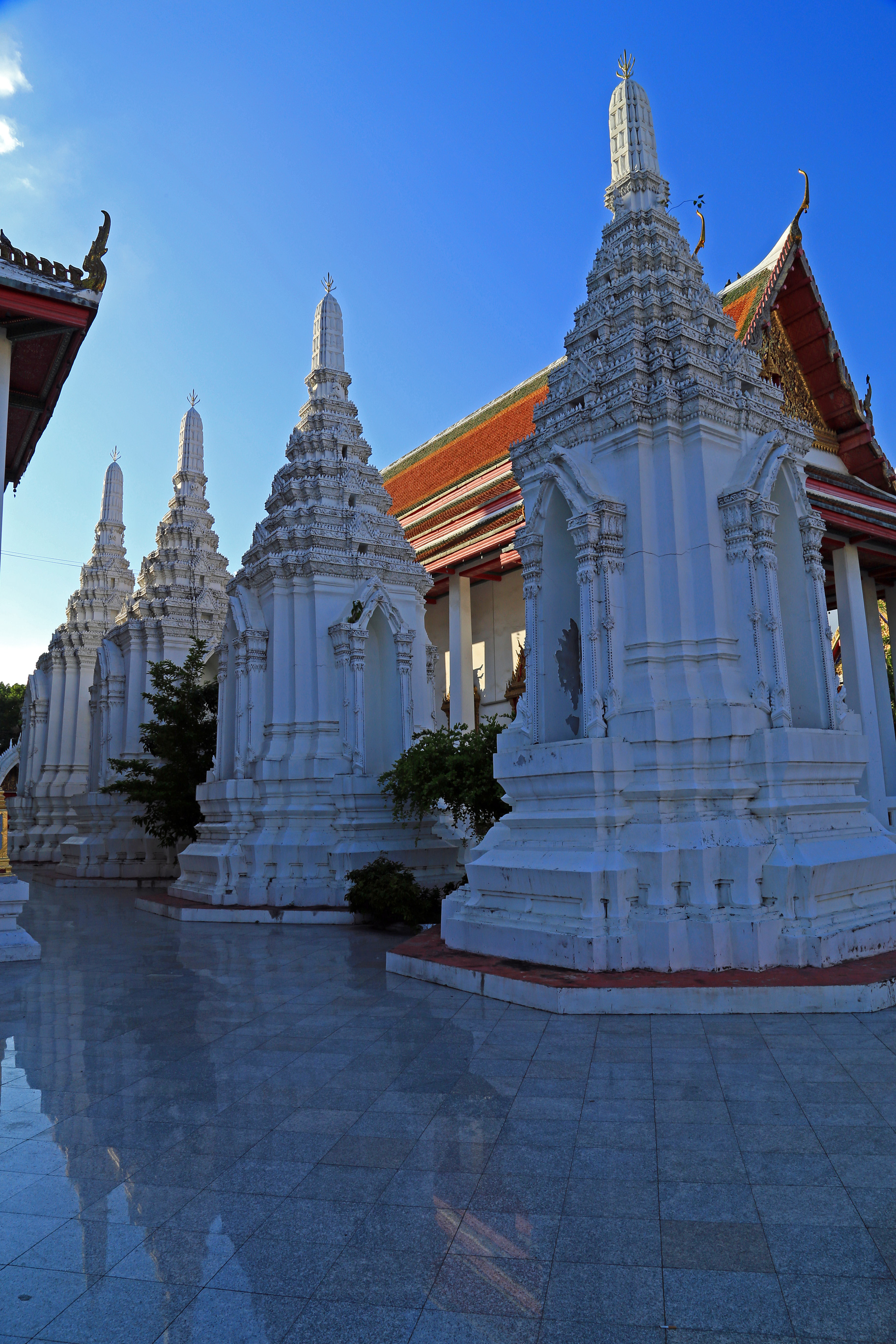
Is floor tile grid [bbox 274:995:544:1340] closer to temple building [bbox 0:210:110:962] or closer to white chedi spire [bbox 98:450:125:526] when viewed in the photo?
temple building [bbox 0:210:110:962]

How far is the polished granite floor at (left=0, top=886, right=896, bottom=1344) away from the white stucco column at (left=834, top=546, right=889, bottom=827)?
1333 cm

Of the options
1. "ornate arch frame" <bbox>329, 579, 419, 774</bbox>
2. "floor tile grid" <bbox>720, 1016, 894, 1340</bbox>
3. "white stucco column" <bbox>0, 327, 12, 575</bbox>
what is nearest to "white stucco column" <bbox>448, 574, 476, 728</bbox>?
"ornate arch frame" <bbox>329, 579, 419, 774</bbox>

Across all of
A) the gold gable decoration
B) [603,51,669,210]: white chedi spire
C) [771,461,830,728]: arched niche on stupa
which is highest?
the gold gable decoration

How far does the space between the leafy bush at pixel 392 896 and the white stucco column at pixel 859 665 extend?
1051 cm

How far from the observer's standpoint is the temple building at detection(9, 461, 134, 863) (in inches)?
976

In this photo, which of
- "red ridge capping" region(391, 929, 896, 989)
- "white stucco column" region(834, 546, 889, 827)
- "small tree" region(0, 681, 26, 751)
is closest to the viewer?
"red ridge capping" region(391, 929, 896, 989)

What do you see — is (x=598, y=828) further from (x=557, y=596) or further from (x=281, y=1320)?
(x=281, y=1320)

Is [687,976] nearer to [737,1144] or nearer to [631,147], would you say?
[737,1144]

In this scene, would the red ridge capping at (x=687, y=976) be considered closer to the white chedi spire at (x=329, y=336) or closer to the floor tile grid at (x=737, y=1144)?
the floor tile grid at (x=737, y=1144)

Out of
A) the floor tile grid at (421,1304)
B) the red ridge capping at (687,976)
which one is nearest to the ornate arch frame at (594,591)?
the red ridge capping at (687,976)

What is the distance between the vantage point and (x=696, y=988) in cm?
574

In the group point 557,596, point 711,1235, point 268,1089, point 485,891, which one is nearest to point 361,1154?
point 268,1089

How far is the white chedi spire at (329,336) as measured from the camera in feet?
50.4

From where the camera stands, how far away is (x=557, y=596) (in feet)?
28.4
